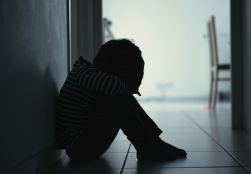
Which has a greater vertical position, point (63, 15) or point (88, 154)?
point (63, 15)

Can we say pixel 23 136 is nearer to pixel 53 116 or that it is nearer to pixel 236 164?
pixel 53 116

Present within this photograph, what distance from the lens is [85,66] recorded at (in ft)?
3.95

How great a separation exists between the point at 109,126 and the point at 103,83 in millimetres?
165

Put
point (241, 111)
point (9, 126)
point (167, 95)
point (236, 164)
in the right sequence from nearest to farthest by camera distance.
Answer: point (9, 126), point (236, 164), point (241, 111), point (167, 95)

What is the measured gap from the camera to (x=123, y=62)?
1235 millimetres

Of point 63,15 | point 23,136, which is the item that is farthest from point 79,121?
point 63,15

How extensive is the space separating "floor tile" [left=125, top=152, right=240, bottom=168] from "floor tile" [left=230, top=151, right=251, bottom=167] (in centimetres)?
2

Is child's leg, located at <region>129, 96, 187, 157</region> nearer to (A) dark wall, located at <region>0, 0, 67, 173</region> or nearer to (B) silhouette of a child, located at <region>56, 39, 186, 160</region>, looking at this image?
(B) silhouette of a child, located at <region>56, 39, 186, 160</region>

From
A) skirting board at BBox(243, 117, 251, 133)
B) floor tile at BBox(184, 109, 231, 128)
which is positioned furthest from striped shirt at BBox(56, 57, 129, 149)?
floor tile at BBox(184, 109, 231, 128)

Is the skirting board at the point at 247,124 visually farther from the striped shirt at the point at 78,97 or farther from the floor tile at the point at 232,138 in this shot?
the striped shirt at the point at 78,97

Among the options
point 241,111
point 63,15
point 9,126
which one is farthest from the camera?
point 241,111

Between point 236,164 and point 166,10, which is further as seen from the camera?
point 166,10

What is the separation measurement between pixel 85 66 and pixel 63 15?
326mm

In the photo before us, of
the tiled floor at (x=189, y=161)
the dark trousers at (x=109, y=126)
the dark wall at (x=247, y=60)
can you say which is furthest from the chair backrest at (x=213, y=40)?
the dark trousers at (x=109, y=126)
